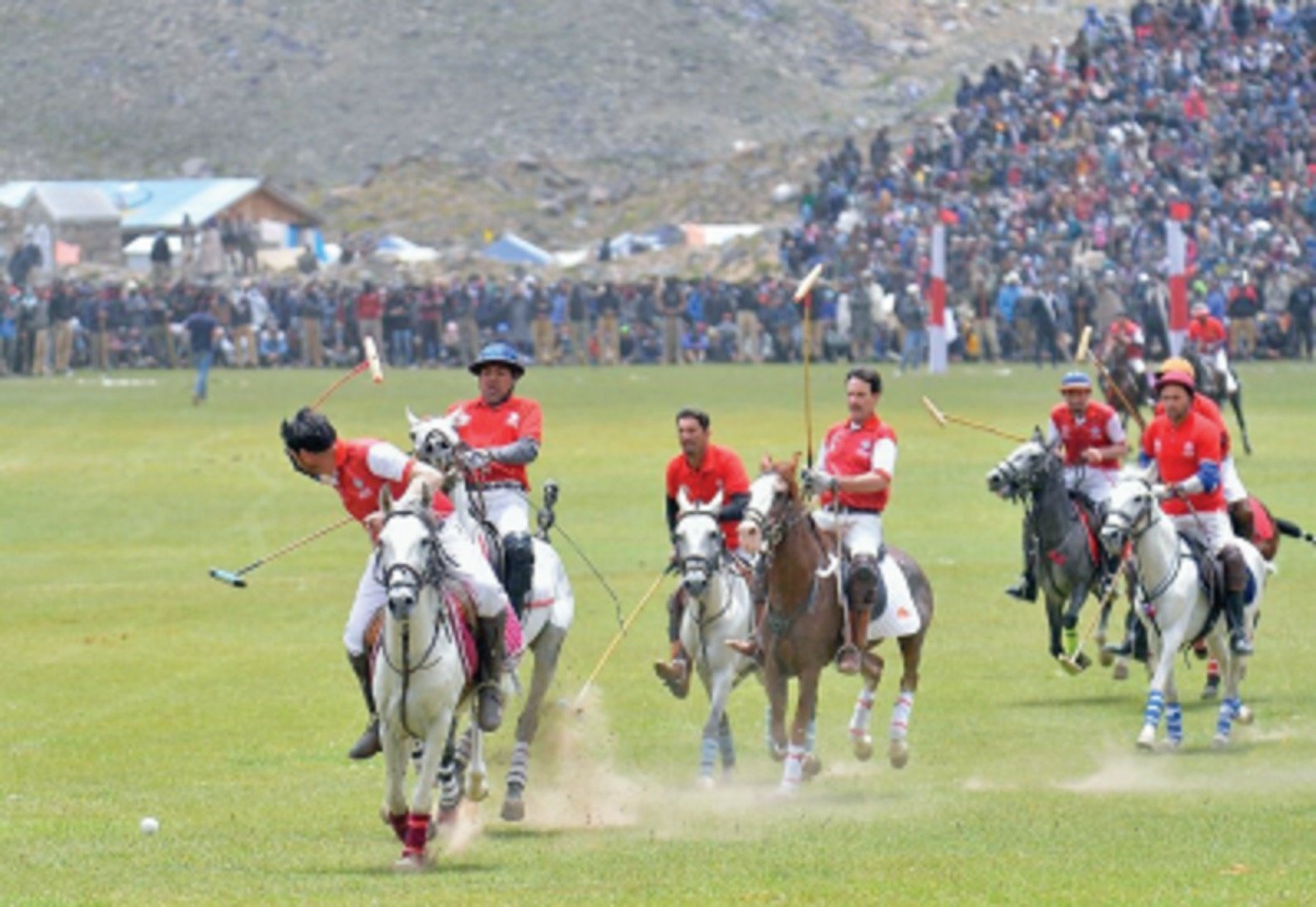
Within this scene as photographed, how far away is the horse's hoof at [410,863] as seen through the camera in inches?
629

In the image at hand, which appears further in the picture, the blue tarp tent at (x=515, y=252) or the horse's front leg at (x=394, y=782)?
the blue tarp tent at (x=515, y=252)

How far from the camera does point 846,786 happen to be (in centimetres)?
1995

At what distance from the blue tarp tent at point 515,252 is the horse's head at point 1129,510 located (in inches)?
3051

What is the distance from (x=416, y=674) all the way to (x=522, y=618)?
9.74 feet

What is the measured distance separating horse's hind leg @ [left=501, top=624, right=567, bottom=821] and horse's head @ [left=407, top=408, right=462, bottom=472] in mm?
2029

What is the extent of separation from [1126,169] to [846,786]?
6270 cm

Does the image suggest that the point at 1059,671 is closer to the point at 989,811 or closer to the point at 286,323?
the point at 989,811

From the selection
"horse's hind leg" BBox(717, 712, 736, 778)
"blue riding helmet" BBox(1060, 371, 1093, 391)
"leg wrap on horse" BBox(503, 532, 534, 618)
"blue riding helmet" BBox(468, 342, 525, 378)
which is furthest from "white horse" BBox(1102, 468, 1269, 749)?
"leg wrap on horse" BBox(503, 532, 534, 618)

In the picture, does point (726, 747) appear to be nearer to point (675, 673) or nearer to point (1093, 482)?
point (675, 673)

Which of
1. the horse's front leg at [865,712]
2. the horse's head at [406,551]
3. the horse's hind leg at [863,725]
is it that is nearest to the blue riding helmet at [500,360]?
the horse's front leg at [865,712]

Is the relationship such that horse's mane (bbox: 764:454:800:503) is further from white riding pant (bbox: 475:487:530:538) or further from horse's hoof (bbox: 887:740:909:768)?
horse's hoof (bbox: 887:740:909:768)

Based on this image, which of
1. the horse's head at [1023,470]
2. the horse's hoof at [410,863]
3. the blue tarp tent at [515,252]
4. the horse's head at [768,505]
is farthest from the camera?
the blue tarp tent at [515,252]

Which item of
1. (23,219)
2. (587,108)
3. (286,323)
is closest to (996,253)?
(286,323)

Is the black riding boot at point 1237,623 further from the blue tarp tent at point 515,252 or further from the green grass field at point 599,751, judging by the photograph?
the blue tarp tent at point 515,252
